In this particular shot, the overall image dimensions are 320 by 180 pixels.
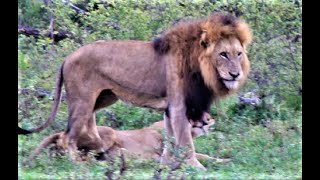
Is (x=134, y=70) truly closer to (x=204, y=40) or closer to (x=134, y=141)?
(x=204, y=40)

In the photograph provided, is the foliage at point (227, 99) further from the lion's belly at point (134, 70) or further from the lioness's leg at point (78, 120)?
the lion's belly at point (134, 70)

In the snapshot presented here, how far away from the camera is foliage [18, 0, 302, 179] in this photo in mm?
7242

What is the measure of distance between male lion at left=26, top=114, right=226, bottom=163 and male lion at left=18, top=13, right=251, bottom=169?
0.17 metres

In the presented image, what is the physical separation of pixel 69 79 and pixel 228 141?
5.06 feet

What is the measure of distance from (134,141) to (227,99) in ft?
3.29

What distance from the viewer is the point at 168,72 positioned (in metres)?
7.39

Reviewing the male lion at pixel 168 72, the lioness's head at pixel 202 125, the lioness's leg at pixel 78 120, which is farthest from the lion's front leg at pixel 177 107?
the lioness's leg at pixel 78 120

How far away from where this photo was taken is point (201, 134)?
833 centimetres

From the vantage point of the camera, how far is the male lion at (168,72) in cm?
738

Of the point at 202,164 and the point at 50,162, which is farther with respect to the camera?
the point at 202,164

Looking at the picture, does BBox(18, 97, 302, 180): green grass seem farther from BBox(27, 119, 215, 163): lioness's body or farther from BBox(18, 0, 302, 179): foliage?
BBox(27, 119, 215, 163): lioness's body

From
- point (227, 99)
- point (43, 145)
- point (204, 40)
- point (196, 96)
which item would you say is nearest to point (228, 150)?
point (196, 96)
